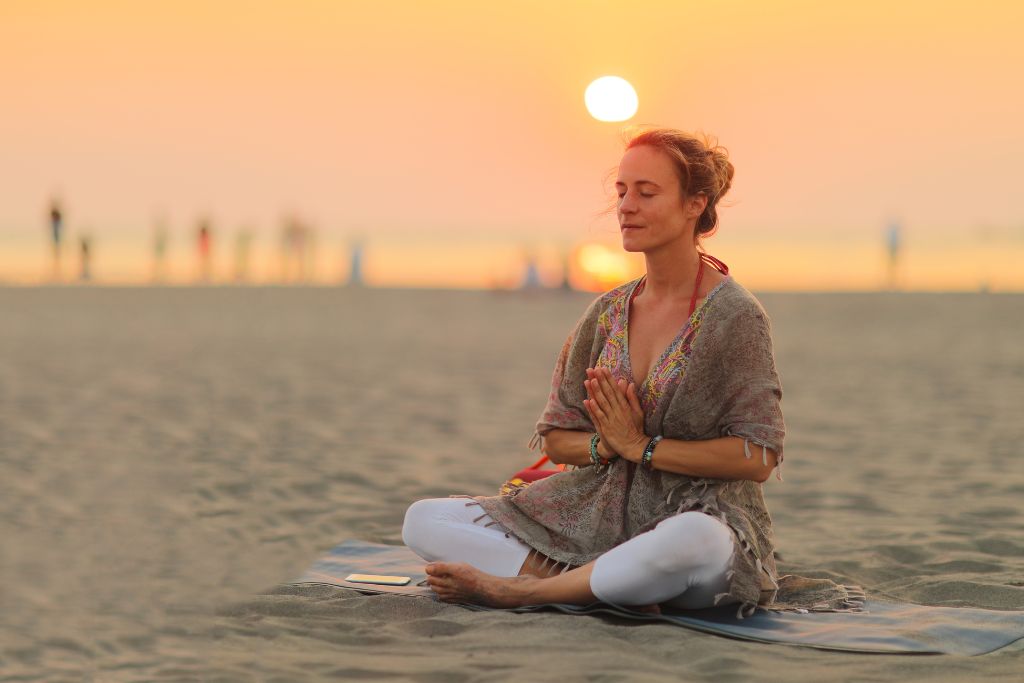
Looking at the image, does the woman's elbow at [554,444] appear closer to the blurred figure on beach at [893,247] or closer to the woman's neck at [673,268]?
the woman's neck at [673,268]

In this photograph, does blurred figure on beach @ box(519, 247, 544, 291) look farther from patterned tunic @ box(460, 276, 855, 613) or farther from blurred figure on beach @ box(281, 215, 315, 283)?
patterned tunic @ box(460, 276, 855, 613)

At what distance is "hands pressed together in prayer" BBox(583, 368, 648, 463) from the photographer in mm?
4609

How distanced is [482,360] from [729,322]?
12.4m

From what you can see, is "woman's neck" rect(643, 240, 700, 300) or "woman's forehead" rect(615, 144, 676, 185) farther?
"woman's neck" rect(643, 240, 700, 300)

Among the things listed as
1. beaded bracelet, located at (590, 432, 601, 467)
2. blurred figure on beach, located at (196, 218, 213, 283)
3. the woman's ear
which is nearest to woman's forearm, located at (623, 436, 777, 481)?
beaded bracelet, located at (590, 432, 601, 467)

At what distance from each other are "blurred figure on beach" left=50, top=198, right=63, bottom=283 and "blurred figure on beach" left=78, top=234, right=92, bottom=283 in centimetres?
64

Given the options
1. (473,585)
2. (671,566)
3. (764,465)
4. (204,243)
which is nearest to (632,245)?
(764,465)

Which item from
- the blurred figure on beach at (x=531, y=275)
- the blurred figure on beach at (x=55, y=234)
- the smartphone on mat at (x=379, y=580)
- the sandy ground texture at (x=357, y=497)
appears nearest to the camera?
the sandy ground texture at (x=357, y=497)

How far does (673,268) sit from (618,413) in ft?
1.85

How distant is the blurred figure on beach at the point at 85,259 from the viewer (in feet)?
130

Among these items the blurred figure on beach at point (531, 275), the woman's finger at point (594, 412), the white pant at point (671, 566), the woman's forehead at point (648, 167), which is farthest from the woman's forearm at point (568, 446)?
the blurred figure on beach at point (531, 275)

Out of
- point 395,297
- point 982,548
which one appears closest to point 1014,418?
point 982,548

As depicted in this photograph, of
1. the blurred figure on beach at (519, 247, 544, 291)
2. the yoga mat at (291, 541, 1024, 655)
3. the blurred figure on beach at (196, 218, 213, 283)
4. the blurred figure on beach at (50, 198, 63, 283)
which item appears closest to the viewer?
the yoga mat at (291, 541, 1024, 655)

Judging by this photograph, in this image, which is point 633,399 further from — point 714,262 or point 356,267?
point 356,267
